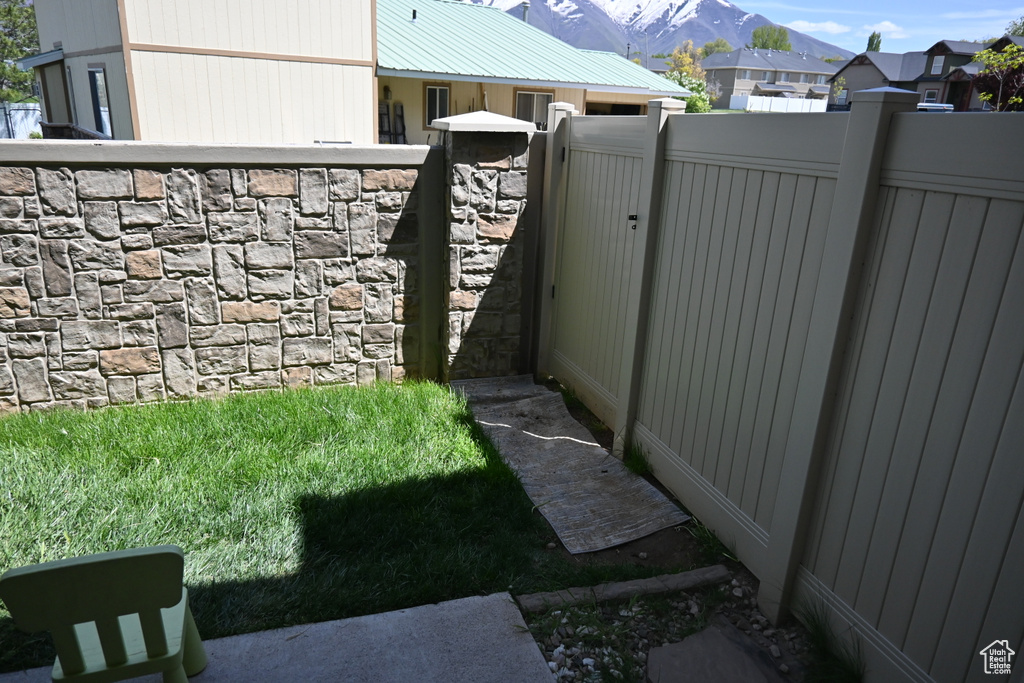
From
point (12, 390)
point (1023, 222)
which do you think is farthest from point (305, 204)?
point (1023, 222)

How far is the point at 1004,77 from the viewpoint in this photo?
12750 mm

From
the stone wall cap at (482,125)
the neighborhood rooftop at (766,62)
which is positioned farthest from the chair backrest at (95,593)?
the neighborhood rooftop at (766,62)

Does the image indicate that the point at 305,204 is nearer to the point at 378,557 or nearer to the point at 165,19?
the point at 378,557

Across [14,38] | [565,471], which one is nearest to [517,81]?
[565,471]

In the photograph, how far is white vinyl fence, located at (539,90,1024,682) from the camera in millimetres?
1923

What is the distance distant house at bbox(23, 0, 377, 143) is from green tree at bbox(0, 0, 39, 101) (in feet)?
98.2

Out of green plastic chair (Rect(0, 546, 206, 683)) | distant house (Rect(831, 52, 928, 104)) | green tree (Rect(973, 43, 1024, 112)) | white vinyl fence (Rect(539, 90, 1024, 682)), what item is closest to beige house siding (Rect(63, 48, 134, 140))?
white vinyl fence (Rect(539, 90, 1024, 682))

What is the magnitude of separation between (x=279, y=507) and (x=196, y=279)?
6.21 ft

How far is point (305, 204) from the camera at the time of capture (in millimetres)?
4480

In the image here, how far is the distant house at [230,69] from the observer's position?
1065 cm

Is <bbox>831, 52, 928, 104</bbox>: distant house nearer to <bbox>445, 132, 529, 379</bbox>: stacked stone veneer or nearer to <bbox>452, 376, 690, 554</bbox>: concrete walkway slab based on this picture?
<bbox>445, 132, 529, 379</bbox>: stacked stone veneer

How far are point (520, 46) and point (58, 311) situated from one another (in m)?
14.3

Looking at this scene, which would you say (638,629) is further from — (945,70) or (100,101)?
(945,70)

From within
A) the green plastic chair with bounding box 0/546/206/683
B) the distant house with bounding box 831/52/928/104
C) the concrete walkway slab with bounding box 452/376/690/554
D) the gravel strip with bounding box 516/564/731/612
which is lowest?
the concrete walkway slab with bounding box 452/376/690/554
